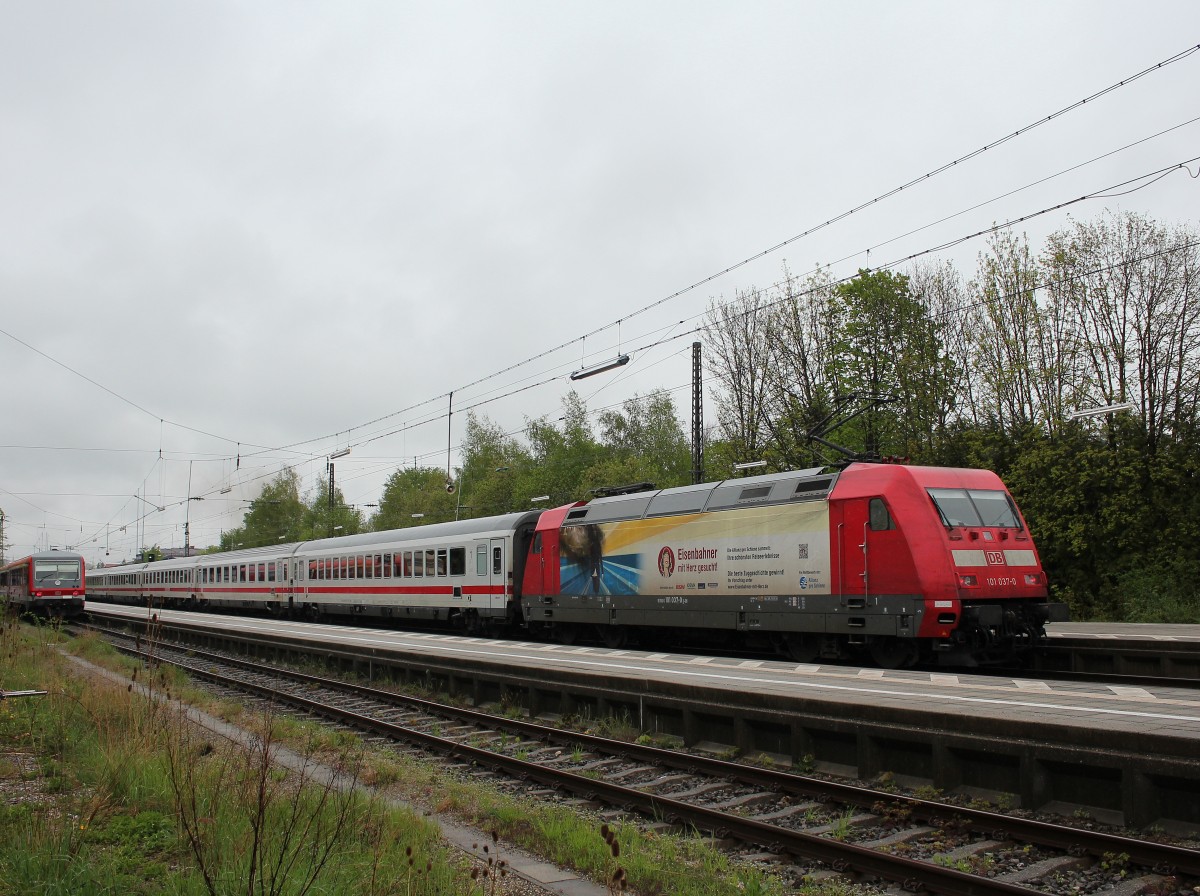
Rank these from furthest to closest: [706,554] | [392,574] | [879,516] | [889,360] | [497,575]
Answer: [889,360], [392,574], [497,575], [706,554], [879,516]

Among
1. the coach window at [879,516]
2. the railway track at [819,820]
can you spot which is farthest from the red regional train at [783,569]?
the railway track at [819,820]

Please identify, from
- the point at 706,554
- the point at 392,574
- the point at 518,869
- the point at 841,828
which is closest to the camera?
the point at 518,869

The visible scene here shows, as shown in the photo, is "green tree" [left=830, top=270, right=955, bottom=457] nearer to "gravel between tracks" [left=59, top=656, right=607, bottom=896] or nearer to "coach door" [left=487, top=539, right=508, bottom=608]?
"coach door" [left=487, top=539, right=508, bottom=608]

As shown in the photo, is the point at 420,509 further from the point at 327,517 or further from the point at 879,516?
the point at 879,516

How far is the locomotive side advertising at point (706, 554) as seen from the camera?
1630 cm

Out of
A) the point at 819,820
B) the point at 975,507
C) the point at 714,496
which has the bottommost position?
the point at 819,820

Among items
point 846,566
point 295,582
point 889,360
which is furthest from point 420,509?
point 846,566

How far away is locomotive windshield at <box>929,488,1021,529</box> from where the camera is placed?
1496 cm

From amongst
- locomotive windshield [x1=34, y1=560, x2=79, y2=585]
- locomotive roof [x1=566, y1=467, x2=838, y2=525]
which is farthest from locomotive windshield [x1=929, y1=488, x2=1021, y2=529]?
locomotive windshield [x1=34, y1=560, x2=79, y2=585]

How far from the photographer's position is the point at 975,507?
15.4 metres

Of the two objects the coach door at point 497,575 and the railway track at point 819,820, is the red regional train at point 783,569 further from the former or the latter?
the railway track at point 819,820

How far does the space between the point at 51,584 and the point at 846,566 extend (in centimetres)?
3613

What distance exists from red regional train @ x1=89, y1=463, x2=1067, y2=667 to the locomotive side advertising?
3cm

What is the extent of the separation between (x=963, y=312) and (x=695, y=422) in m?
11.7
